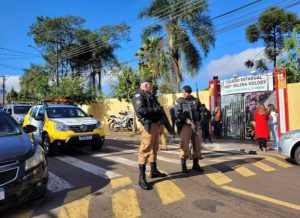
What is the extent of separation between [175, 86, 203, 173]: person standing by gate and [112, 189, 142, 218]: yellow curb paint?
175cm

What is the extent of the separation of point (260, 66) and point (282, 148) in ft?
66.9

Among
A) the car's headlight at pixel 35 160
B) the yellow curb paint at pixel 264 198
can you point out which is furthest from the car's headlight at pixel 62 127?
the yellow curb paint at pixel 264 198

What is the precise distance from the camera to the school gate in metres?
16.4

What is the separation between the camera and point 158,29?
28344 mm

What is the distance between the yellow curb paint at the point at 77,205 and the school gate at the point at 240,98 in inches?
440

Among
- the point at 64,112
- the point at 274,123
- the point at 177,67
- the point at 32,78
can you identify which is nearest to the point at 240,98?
the point at 274,123

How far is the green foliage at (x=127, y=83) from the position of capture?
23688 millimetres

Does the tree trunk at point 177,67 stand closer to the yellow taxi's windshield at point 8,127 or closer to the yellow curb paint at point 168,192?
the yellow curb paint at point 168,192

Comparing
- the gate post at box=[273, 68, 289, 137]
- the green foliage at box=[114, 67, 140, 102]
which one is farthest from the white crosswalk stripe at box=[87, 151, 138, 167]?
the green foliage at box=[114, 67, 140, 102]

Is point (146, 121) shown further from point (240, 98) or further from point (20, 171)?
point (240, 98)

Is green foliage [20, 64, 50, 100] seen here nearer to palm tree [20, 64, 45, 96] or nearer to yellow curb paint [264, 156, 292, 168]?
palm tree [20, 64, 45, 96]

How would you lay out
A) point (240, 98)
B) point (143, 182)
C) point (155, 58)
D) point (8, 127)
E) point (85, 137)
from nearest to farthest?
point (143, 182), point (8, 127), point (85, 137), point (240, 98), point (155, 58)

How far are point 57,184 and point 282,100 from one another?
10.3m

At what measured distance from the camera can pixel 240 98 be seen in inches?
703
